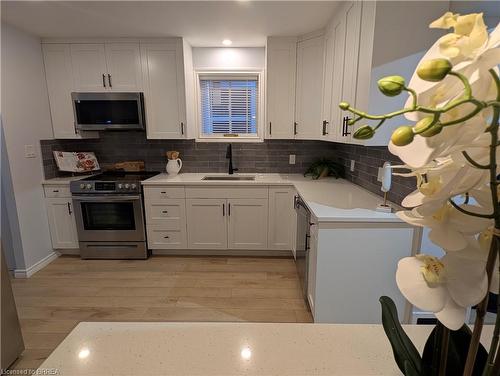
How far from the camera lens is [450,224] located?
328 millimetres

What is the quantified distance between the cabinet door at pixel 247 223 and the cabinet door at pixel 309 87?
38.3 inches

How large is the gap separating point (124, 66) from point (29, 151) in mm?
1356

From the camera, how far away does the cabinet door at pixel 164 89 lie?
9.61ft

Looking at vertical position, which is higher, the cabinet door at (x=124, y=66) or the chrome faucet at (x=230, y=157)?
the cabinet door at (x=124, y=66)

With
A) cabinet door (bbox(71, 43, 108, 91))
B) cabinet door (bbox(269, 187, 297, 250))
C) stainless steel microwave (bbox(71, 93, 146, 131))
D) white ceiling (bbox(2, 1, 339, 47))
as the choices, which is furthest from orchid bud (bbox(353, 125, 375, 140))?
cabinet door (bbox(71, 43, 108, 91))

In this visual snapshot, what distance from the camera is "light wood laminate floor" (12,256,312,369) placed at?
2092 millimetres

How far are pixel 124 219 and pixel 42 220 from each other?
903 millimetres

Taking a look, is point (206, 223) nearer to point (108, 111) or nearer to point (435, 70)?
point (108, 111)

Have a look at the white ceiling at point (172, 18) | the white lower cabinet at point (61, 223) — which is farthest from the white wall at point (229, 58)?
the white lower cabinet at point (61, 223)

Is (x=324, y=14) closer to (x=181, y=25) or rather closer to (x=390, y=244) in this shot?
(x=181, y=25)

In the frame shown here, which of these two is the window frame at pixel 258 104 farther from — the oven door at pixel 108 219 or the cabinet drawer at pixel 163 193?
the oven door at pixel 108 219

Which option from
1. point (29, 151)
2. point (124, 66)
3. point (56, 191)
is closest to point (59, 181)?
point (56, 191)

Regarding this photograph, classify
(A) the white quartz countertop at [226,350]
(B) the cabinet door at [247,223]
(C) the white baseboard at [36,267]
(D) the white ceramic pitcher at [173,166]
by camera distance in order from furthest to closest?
1. (D) the white ceramic pitcher at [173,166]
2. (B) the cabinet door at [247,223]
3. (C) the white baseboard at [36,267]
4. (A) the white quartz countertop at [226,350]

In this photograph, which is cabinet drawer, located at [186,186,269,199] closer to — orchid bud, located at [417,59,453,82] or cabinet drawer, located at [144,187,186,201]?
cabinet drawer, located at [144,187,186,201]
